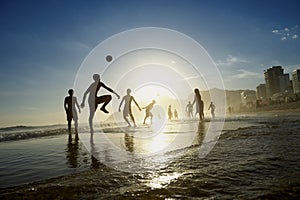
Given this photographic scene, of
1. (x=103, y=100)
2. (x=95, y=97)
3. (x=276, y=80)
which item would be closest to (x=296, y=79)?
(x=276, y=80)

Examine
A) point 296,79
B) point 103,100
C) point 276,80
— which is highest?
point 276,80

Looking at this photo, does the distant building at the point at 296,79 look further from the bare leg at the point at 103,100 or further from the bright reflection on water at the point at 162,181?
the bright reflection on water at the point at 162,181

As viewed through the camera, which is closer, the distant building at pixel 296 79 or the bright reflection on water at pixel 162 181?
the bright reflection on water at pixel 162 181

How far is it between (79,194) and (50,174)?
1376 mm

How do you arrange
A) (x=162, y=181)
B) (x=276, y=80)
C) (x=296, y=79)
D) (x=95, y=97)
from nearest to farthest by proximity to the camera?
→ (x=162, y=181)
(x=95, y=97)
(x=296, y=79)
(x=276, y=80)

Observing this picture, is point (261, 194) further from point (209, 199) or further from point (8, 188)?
point (8, 188)

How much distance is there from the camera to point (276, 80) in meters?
119

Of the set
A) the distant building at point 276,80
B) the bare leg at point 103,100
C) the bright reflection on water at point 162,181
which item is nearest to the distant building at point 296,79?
the distant building at point 276,80

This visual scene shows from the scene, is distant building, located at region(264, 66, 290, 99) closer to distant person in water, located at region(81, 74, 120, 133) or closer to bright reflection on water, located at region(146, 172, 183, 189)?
distant person in water, located at region(81, 74, 120, 133)

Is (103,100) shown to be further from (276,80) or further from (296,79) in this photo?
(276,80)

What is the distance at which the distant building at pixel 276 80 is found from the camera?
116 metres

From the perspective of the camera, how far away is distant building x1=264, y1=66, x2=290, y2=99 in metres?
116

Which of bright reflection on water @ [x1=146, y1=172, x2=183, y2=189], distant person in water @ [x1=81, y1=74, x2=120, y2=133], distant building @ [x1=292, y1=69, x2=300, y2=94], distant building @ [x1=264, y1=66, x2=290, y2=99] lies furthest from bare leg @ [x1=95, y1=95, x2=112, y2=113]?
distant building @ [x1=264, y1=66, x2=290, y2=99]

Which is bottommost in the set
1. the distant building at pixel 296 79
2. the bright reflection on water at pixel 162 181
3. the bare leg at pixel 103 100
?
the bright reflection on water at pixel 162 181
